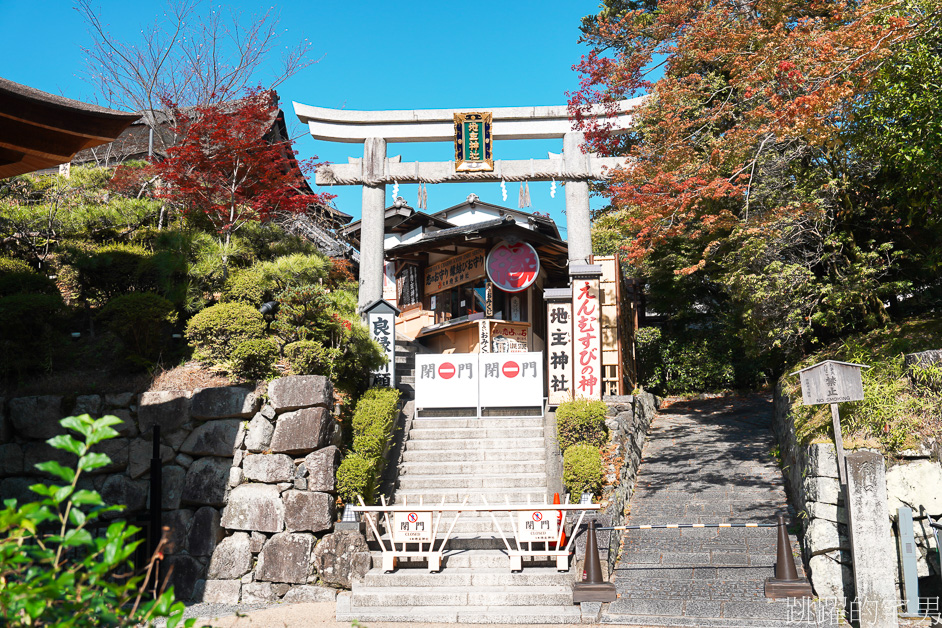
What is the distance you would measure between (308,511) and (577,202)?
9.99 meters

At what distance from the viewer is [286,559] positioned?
357 inches

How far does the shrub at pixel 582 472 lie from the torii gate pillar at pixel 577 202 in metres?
6.90

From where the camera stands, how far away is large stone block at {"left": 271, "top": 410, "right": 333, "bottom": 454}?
9617 mm

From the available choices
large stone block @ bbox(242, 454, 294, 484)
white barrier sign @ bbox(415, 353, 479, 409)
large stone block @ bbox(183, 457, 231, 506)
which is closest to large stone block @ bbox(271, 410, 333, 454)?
large stone block @ bbox(242, 454, 294, 484)

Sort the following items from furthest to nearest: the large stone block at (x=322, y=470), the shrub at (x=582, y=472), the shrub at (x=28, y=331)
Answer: the shrub at (x=28, y=331) → the shrub at (x=582, y=472) → the large stone block at (x=322, y=470)

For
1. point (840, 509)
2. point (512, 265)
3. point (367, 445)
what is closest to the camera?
point (840, 509)

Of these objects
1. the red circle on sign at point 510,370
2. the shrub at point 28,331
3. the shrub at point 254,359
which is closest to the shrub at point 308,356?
the shrub at point 254,359

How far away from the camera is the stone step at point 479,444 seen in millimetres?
11680

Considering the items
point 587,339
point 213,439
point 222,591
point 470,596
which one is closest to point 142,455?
point 213,439

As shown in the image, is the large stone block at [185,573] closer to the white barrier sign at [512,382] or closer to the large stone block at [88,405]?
the large stone block at [88,405]

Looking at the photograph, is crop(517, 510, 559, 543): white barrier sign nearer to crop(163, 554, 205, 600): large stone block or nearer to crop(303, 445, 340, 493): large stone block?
crop(303, 445, 340, 493): large stone block

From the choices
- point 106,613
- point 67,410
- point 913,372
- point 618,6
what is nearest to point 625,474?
point 913,372

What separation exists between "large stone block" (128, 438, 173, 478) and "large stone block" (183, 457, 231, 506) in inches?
16.7

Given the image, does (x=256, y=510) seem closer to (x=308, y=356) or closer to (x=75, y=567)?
(x=308, y=356)
